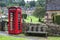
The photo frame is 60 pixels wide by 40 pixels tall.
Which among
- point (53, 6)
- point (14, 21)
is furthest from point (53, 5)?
point (14, 21)

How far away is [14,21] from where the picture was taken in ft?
45.6

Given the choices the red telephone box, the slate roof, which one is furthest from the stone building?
the red telephone box

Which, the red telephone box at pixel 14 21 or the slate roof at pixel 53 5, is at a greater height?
the slate roof at pixel 53 5

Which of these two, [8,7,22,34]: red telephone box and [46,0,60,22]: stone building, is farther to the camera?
[46,0,60,22]: stone building

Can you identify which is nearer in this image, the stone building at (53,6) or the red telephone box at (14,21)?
the red telephone box at (14,21)

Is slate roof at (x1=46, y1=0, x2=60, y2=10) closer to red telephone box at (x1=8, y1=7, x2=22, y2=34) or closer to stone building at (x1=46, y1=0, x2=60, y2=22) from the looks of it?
stone building at (x1=46, y1=0, x2=60, y2=22)

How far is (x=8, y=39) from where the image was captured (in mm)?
11047

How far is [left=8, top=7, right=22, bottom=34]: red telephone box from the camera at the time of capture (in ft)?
45.2

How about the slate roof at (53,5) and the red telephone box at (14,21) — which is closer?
the red telephone box at (14,21)

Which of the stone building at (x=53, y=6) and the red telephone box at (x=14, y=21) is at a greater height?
the stone building at (x=53, y=6)

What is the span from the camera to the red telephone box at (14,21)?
45.2 ft

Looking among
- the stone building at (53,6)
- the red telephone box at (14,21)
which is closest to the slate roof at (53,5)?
the stone building at (53,6)

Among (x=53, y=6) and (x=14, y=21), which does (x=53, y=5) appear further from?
(x=14, y=21)

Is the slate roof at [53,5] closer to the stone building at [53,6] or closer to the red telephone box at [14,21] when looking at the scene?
the stone building at [53,6]
